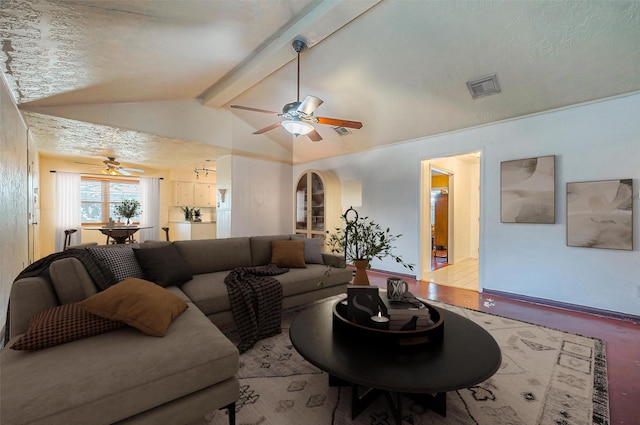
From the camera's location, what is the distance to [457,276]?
4.83 meters

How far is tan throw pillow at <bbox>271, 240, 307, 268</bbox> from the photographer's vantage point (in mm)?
3191

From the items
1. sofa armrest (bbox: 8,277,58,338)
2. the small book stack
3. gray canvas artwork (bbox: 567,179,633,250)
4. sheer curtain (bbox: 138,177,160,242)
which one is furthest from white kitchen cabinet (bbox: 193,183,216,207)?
gray canvas artwork (bbox: 567,179,633,250)

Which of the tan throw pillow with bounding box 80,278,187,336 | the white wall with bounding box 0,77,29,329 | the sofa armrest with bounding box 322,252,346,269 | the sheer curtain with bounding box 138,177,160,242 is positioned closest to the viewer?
the tan throw pillow with bounding box 80,278,187,336

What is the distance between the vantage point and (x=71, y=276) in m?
1.69

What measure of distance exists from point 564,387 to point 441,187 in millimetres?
5315

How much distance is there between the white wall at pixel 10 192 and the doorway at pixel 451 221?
5.08 metres

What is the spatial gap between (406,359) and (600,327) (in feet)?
9.08

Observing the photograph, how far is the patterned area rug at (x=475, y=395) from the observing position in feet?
4.85

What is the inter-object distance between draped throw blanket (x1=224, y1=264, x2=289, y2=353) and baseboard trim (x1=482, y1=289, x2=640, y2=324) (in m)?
3.11

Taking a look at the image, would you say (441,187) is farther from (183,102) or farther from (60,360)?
(60,360)

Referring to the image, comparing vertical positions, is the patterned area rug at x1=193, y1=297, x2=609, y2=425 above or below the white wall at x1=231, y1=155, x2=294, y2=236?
below

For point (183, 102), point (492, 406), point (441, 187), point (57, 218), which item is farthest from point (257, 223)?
point (492, 406)

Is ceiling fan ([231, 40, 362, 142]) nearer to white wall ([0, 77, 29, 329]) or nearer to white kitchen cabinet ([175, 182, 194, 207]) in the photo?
white wall ([0, 77, 29, 329])

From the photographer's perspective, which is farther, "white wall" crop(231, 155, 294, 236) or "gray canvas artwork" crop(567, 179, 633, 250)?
"white wall" crop(231, 155, 294, 236)
